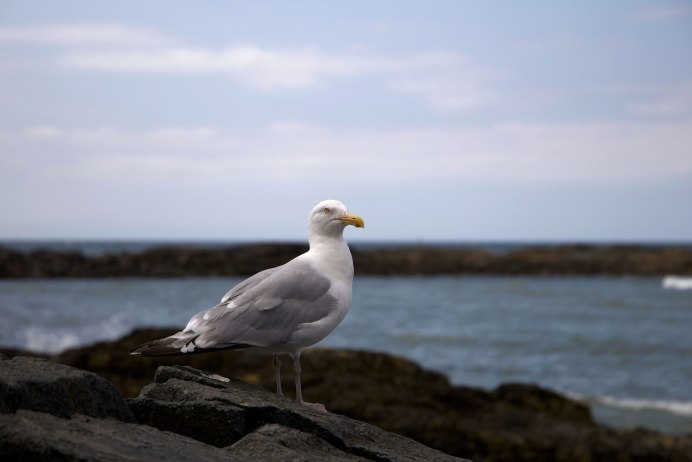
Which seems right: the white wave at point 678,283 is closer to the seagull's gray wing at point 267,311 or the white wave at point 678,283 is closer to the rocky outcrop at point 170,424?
the seagull's gray wing at point 267,311

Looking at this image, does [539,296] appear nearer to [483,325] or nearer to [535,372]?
[483,325]

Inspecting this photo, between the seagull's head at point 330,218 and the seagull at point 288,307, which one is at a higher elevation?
the seagull's head at point 330,218

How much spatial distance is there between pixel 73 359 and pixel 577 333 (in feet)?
58.9

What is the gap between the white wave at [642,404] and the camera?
15.4 m

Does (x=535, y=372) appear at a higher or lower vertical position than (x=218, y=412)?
lower

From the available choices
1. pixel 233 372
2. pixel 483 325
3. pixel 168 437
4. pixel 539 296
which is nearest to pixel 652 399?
pixel 233 372

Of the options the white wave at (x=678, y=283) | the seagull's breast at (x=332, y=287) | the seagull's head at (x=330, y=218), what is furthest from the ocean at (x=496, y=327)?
the seagull's head at (x=330, y=218)

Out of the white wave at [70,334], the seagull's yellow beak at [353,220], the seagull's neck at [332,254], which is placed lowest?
the white wave at [70,334]

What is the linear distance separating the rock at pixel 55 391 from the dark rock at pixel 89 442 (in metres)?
0.06

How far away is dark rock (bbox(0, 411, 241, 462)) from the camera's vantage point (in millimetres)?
2779

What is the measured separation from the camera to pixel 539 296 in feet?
139

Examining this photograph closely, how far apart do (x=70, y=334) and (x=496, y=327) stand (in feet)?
42.2

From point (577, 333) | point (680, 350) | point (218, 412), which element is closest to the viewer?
point (218, 412)

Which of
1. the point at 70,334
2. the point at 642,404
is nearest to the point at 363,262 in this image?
the point at 70,334
